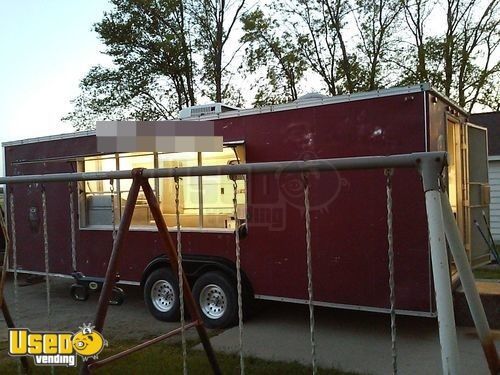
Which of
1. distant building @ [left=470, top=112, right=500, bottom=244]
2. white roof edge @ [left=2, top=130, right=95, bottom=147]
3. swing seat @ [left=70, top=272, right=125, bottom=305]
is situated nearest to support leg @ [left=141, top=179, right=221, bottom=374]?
swing seat @ [left=70, top=272, right=125, bottom=305]

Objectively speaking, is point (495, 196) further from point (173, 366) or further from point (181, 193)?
point (173, 366)

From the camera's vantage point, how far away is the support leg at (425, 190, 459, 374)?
1846mm

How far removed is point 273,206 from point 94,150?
3187 millimetres

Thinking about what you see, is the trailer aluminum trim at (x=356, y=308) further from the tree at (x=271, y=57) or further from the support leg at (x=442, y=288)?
the tree at (x=271, y=57)

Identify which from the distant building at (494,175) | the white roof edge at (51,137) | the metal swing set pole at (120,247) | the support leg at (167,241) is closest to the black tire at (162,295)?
the white roof edge at (51,137)

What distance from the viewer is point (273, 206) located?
18.6ft

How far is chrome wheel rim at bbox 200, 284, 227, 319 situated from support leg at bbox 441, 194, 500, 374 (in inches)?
165

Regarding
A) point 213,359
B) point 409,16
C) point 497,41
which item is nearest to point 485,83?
point 497,41

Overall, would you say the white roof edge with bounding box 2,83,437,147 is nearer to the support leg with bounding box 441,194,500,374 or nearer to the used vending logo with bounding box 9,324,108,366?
the support leg with bounding box 441,194,500,374

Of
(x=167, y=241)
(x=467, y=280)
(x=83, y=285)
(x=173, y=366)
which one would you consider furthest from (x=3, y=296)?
(x=83, y=285)

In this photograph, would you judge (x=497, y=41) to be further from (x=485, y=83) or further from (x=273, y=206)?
(x=273, y=206)

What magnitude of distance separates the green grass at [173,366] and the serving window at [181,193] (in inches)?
76.4

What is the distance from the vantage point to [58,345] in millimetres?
3066

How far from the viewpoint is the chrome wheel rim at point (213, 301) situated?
20.0 feet
